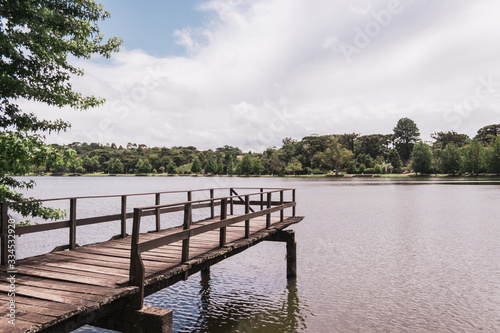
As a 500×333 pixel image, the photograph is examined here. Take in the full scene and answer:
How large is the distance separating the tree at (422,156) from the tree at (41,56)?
116030mm

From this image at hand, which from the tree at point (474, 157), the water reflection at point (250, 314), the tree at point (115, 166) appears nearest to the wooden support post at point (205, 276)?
the water reflection at point (250, 314)

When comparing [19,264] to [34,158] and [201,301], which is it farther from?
[201,301]

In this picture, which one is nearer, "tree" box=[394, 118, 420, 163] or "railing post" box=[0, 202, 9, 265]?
"railing post" box=[0, 202, 9, 265]

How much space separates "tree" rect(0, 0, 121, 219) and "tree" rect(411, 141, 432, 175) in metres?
116

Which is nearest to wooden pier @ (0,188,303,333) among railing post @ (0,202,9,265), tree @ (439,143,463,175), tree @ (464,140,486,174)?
railing post @ (0,202,9,265)

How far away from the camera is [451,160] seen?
10638cm

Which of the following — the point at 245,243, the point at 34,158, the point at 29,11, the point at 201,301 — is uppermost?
the point at 29,11

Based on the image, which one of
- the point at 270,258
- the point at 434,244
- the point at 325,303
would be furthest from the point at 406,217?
the point at 325,303

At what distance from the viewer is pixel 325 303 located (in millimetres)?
10680

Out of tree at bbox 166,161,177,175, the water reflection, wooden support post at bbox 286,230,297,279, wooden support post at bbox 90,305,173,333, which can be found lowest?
the water reflection

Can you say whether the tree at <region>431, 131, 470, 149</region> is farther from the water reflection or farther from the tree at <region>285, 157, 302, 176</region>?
the water reflection

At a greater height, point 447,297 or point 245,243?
point 245,243

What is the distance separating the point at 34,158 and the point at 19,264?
2.16 m

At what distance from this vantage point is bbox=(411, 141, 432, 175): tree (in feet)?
368
